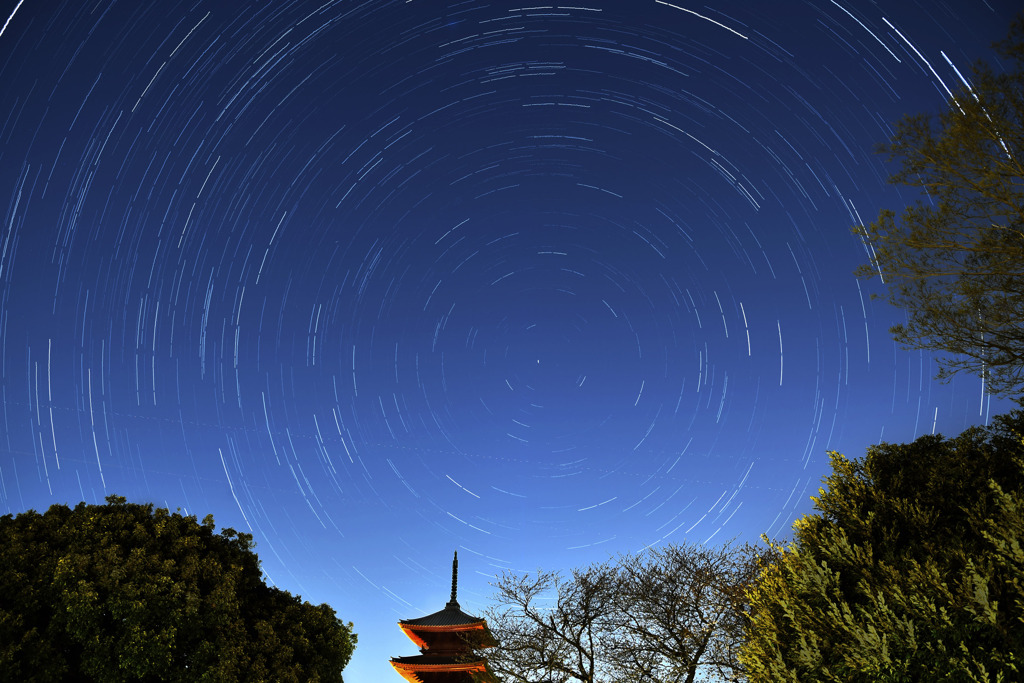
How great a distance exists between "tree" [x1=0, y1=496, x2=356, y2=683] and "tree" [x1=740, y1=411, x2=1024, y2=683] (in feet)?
47.9

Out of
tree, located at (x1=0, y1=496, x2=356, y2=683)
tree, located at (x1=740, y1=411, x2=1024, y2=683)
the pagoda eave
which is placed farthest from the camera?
the pagoda eave

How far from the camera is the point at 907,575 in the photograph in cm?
612

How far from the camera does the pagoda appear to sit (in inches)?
1056

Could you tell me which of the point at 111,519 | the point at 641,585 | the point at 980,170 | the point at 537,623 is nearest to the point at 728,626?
the point at 641,585

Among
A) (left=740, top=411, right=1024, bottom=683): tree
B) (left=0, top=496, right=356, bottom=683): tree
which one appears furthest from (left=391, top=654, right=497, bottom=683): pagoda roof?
(left=740, top=411, right=1024, bottom=683): tree

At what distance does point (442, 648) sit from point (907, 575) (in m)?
25.8

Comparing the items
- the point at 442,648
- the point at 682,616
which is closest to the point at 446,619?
the point at 442,648

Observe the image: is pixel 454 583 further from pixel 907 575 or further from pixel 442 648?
pixel 907 575

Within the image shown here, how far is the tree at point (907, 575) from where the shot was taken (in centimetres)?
523

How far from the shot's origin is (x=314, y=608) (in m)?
19.9

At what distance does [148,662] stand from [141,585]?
1743 millimetres

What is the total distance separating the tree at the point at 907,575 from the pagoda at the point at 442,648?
2129 centimetres

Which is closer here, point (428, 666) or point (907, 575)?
point (907, 575)

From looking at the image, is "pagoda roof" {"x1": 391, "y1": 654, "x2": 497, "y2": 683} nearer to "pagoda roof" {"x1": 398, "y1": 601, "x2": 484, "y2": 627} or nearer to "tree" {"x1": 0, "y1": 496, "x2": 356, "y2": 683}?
"pagoda roof" {"x1": 398, "y1": 601, "x2": 484, "y2": 627}
